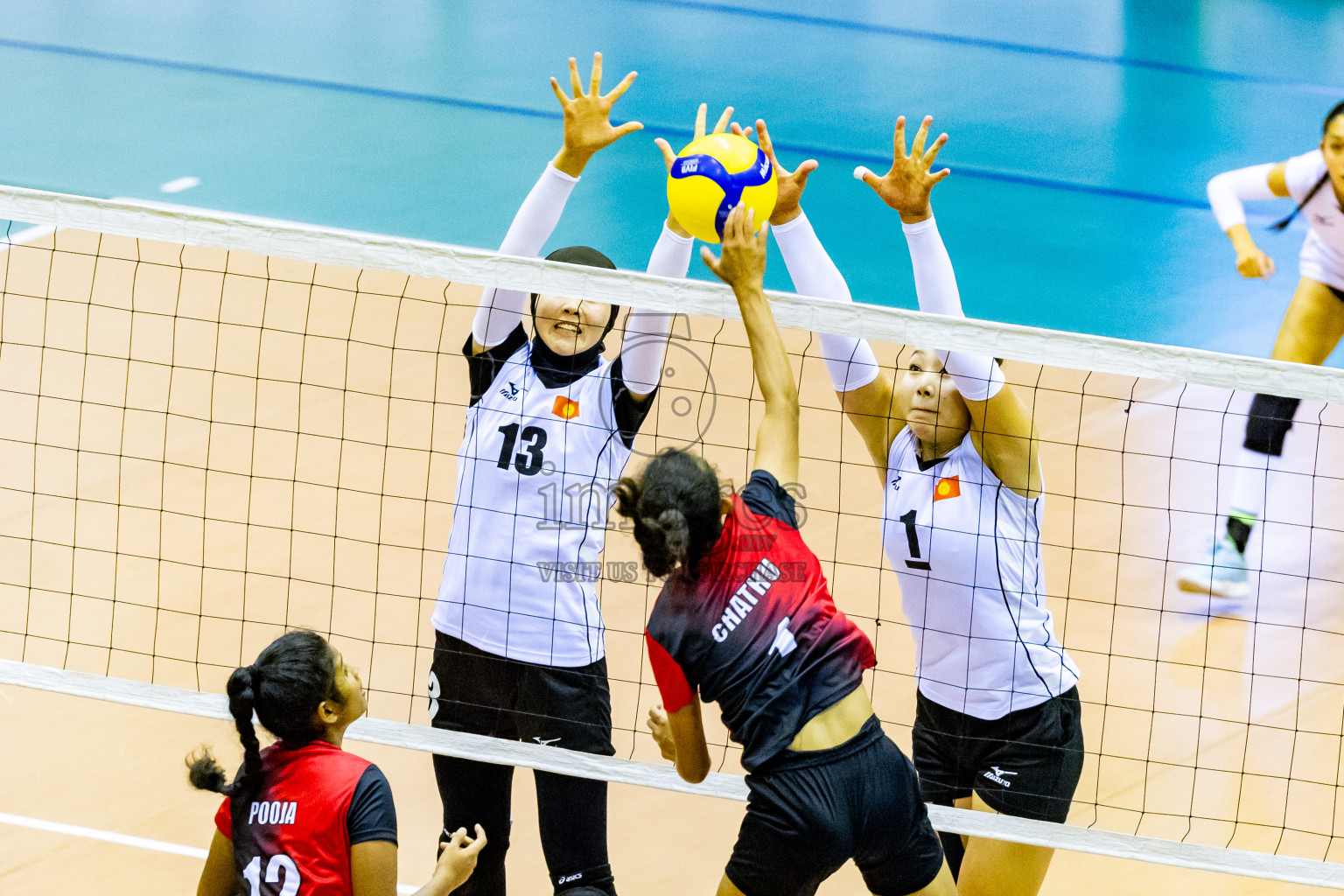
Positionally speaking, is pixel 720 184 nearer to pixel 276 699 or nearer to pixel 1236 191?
pixel 276 699

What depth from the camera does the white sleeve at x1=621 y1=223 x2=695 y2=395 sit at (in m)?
3.67

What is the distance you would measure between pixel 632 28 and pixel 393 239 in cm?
1050

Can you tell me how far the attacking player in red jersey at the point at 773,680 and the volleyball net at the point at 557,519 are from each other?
1.75 ft

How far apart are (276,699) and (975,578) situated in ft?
5.63

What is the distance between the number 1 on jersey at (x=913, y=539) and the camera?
12.0 feet

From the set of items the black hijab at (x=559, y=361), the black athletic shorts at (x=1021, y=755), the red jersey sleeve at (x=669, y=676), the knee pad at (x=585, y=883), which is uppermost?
the black hijab at (x=559, y=361)

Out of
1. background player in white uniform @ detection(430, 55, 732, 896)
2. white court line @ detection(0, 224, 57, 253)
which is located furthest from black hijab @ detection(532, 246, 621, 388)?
white court line @ detection(0, 224, 57, 253)

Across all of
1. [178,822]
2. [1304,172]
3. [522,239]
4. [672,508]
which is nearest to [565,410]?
[522,239]

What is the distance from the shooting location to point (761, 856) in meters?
3.09

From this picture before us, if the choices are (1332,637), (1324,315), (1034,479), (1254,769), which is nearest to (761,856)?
(1034,479)

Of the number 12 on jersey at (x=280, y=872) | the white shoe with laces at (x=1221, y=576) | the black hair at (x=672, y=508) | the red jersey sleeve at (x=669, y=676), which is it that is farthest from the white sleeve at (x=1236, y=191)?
the number 12 on jersey at (x=280, y=872)

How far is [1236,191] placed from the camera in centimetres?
Result: 601

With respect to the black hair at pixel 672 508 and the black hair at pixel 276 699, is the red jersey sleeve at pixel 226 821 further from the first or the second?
the black hair at pixel 672 508

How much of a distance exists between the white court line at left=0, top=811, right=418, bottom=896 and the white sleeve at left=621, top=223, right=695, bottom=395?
2194 millimetres
